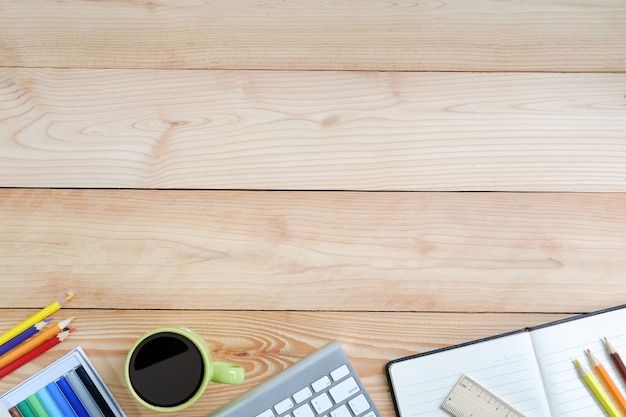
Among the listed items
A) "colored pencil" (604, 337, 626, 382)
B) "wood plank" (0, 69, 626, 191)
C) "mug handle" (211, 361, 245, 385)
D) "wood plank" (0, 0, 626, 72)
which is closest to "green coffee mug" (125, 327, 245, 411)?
"mug handle" (211, 361, 245, 385)

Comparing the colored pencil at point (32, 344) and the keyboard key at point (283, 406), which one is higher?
the colored pencil at point (32, 344)

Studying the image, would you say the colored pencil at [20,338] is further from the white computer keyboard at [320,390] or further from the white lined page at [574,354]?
the white lined page at [574,354]

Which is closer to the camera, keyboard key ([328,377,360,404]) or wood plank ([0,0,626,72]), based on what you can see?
keyboard key ([328,377,360,404])

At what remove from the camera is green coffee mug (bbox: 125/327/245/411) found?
0.69 m

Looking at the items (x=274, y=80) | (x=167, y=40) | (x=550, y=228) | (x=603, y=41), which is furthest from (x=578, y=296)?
(x=167, y=40)

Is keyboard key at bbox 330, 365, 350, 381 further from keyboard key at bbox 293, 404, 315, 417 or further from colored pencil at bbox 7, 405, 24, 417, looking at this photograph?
colored pencil at bbox 7, 405, 24, 417

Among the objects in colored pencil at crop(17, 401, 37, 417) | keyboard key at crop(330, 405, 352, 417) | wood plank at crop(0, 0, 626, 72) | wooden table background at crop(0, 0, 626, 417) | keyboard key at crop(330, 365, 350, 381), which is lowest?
keyboard key at crop(330, 405, 352, 417)

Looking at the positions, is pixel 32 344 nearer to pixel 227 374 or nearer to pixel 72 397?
pixel 72 397

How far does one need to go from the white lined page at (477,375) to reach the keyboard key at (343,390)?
73 mm

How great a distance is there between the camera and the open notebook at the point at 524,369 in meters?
0.77

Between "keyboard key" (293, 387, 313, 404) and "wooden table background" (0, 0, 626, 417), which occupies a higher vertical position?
"wooden table background" (0, 0, 626, 417)

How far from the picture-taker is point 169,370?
697 mm

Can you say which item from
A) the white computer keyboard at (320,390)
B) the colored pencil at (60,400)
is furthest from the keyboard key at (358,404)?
the colored pencil at (60,400)

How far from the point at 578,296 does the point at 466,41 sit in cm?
39
